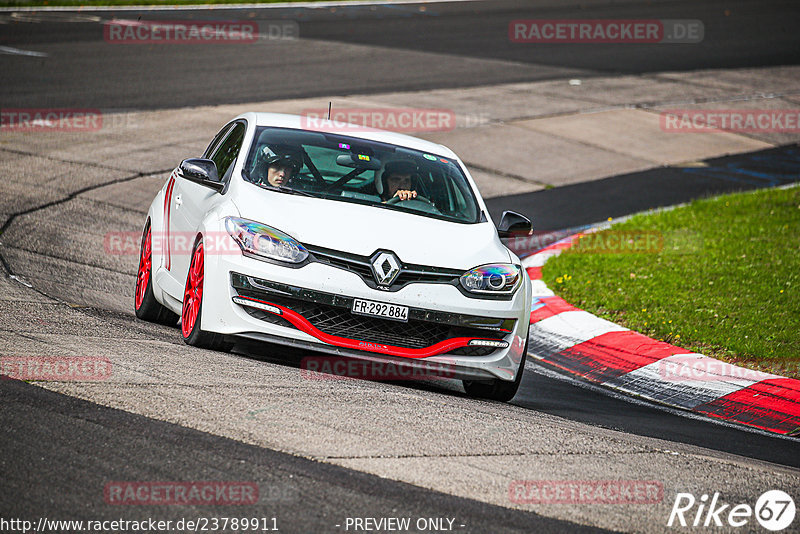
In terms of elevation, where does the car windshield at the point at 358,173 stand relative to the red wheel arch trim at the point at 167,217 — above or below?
above

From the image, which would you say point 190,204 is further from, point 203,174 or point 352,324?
point 352,324

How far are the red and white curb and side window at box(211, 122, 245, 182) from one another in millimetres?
3084

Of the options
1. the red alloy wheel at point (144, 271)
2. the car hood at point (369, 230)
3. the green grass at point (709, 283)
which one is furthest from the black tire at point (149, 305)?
the green grass at point (709, 283)

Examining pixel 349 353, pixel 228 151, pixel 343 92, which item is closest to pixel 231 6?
pixel 343 92

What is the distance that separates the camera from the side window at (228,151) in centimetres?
762

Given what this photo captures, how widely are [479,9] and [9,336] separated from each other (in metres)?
28.2

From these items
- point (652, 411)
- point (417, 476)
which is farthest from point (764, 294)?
point (417, 476)

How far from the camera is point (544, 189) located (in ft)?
49.7

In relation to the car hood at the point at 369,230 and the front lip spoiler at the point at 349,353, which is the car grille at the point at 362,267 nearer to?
the car hood at the point at 369,230

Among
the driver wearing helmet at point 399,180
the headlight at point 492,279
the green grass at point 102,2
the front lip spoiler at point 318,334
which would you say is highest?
the green grass at point 102,2

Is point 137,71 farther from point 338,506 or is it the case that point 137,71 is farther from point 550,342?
point 338,506

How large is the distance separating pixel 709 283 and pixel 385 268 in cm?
511

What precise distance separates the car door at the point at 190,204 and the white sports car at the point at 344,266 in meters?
0.02

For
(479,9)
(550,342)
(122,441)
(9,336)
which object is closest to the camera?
(122,441)
